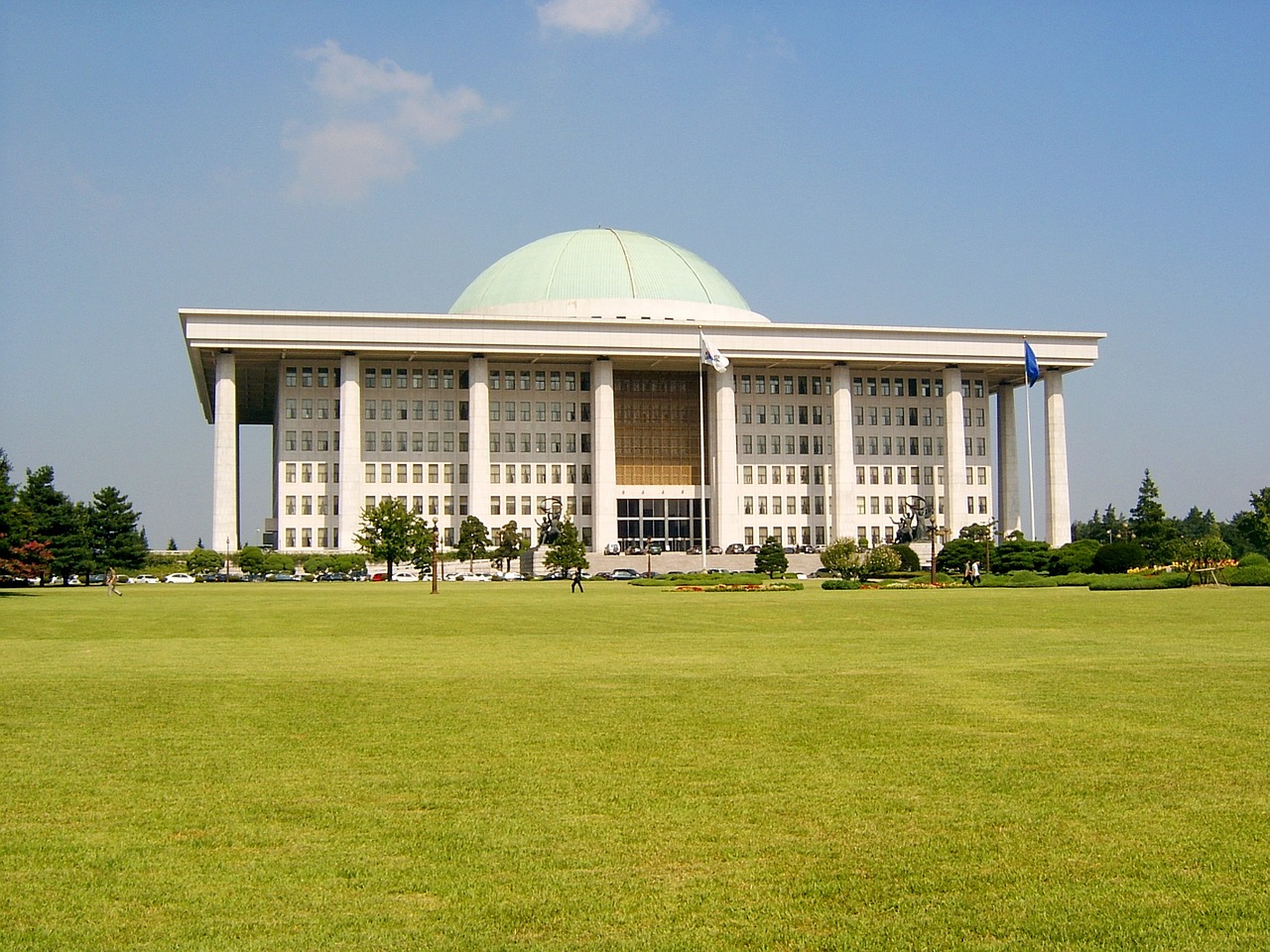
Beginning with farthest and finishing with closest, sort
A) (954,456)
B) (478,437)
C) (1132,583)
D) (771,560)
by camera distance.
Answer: (954,456), (478,437), (771,560), (1132,583)

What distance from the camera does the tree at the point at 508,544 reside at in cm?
10125

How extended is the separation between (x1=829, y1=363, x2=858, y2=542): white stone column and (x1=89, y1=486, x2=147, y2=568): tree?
57.5 metres

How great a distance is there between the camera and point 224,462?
104062mm

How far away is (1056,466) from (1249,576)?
6691 centimetres

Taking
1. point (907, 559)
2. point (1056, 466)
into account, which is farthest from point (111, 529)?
point (1056, 466)

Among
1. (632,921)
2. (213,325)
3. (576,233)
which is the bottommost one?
(632,921)

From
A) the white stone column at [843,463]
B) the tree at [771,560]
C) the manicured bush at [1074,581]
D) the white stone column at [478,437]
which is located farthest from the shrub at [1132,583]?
the white stone column at [478,437]

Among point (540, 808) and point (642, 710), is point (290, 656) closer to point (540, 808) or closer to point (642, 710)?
point (642, 710)

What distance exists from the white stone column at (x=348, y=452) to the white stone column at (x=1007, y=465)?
57.5 m

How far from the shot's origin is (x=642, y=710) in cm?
1486

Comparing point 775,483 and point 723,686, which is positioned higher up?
point 775,483

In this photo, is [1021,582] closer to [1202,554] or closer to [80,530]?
[1202,554]

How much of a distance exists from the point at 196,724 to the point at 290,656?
8.55 meters

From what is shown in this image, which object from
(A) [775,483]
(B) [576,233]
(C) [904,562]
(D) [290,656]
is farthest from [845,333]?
(D) [290,656]
